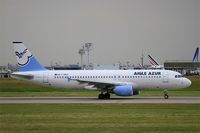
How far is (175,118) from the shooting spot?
21266 millimetres

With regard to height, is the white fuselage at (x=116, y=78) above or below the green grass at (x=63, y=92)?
above

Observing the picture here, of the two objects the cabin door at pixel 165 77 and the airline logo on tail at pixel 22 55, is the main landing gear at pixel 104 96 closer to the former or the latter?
the cabin door at pixel 165 77

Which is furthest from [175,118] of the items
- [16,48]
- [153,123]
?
[16,48]

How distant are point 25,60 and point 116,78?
30.8 ft

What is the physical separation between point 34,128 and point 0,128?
1.28 metres

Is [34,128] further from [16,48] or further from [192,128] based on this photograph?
[16,48]

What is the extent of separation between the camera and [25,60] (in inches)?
1820

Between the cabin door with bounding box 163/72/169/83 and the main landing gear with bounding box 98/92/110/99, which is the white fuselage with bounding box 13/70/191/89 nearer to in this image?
the cabin door with bounding box 163/72/169/83

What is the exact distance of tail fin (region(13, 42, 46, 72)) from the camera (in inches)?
1813

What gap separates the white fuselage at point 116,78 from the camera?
140 feet

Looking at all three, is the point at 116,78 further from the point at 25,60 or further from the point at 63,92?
the point at 63,92

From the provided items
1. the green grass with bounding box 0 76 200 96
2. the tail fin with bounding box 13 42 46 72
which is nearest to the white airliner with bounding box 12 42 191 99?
the tail fin with bounding box 13 42 46 72

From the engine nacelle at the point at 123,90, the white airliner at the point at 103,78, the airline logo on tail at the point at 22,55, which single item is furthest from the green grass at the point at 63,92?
the engine nacelle at the point at 123,90

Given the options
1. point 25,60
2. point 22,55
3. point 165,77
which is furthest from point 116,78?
point 22,55
